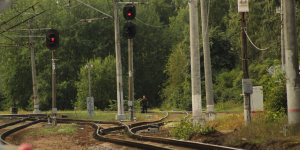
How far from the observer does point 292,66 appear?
15.7 meters

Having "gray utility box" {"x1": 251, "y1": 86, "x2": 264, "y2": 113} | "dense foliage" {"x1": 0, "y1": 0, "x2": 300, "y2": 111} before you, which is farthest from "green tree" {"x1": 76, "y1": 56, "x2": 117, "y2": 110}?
"gray utility box" {"x1": 251, "y1": 86, "x2": 264, "y2": 113}

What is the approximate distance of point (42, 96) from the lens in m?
68.5

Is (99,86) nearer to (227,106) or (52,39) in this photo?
(227,106)

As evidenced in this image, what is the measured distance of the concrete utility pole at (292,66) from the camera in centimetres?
1546

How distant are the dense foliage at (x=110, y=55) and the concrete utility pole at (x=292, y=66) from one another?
90.6 feet

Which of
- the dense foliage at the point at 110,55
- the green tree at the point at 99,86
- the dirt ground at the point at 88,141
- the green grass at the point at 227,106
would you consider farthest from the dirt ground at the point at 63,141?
the green tree at the point at 99,86

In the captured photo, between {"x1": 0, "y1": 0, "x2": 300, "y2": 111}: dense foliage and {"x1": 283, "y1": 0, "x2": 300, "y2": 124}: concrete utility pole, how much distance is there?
2760cm

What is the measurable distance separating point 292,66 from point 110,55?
51703 millimetres

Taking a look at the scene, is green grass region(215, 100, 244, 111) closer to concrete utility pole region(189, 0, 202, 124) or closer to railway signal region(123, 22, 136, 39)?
railway signal region(123, 22, 136, 39)

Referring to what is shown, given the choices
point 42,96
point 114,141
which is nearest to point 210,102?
point 114,141

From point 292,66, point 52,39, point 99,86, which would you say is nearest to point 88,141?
point 52,39

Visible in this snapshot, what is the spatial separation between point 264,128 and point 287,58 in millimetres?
2442

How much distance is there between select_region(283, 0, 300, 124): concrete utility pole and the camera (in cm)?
1546

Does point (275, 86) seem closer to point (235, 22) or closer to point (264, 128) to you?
point (264, 128)
